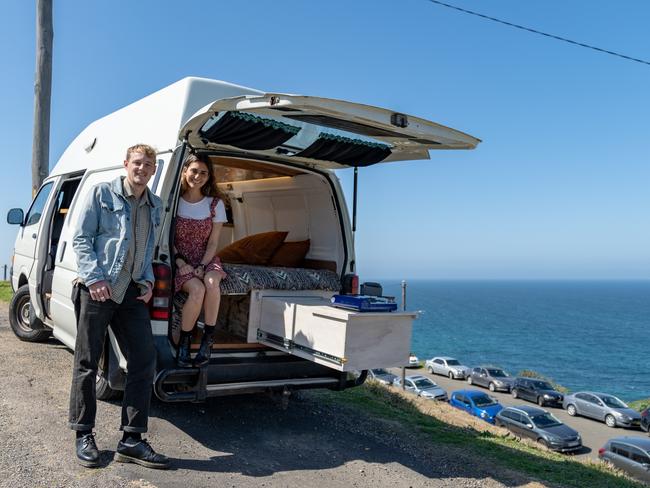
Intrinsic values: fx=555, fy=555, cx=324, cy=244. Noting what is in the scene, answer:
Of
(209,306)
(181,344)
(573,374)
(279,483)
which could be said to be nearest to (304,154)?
(209,306)

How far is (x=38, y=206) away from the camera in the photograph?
7172mm

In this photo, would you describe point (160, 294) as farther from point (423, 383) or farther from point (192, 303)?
point (423, 383)

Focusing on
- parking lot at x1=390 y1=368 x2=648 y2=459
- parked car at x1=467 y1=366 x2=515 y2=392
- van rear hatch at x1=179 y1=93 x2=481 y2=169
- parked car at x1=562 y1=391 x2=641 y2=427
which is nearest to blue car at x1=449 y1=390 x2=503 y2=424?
parking lot at x1=390 y1=368 x2=648 y2=459

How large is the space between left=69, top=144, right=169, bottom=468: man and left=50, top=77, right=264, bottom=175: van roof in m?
0.68

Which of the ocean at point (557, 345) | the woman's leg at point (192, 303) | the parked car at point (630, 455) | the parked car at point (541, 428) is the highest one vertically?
the woman's leg at point (192, 303)

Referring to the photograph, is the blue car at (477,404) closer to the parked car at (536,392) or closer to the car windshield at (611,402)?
the parked car at (536,392)

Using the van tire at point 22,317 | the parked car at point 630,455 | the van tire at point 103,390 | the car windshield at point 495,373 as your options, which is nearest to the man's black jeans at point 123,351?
the van tire at point 103,390

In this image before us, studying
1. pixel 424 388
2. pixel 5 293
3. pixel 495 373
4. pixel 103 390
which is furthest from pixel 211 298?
pixel 495 373

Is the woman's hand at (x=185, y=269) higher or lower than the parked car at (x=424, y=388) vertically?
higher

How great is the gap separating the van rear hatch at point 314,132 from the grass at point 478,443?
263 centimetres

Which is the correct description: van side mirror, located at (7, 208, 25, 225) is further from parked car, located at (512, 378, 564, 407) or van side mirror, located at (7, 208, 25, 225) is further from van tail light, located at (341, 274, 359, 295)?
parked car, located at (512, 378, 564, 407)

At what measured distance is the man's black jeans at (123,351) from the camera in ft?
11.9

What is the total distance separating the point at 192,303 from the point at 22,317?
4.61 metres

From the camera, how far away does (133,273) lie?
370 centimetres
